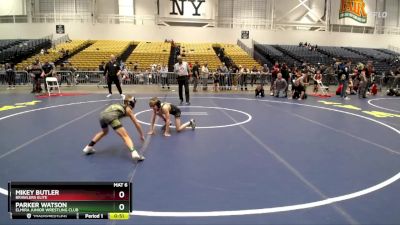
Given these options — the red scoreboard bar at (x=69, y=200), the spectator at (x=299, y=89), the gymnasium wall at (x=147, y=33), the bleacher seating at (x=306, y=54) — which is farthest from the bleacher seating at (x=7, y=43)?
the red scoreboard bar at (x=69, y=200)

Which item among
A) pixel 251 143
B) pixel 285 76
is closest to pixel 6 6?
pixel 285 76

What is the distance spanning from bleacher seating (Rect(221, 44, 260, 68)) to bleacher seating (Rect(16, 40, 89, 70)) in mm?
12983

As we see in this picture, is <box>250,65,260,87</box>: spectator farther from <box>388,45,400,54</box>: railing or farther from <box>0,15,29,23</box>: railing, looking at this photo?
<box>388,45,400,54</box>: railing

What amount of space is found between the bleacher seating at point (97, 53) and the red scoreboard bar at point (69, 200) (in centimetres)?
2201

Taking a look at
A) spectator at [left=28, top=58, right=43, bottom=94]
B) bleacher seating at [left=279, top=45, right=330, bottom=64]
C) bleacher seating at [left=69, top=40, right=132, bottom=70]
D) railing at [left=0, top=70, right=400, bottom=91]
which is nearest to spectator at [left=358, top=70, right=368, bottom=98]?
railing at [left=0, top=70, right=400, bottom=91]

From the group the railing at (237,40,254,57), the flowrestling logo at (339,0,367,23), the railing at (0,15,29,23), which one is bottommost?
the railing at (237,40,254,57)

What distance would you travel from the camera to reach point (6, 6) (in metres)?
31.6

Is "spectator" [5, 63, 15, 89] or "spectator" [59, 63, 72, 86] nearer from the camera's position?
"spectator" [5, 63, 15, 89]

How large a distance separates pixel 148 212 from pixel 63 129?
5.38 metres

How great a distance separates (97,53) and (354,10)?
26.3 meters

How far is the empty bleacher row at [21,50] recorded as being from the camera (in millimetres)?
26458

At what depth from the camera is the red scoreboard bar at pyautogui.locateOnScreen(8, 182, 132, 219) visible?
8.13 ft

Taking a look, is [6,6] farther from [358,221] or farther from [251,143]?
[358,221]

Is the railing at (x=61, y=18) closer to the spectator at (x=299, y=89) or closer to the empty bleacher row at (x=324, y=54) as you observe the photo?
the empty bleacher row at (x=324, y=54)
